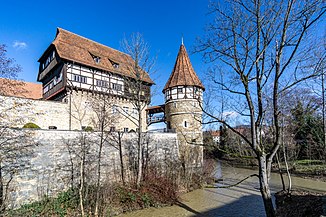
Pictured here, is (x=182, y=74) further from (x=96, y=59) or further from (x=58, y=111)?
(x=58, y=111)

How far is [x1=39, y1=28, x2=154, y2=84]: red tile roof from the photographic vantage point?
52.4 feet

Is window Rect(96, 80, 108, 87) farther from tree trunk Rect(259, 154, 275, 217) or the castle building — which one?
tree trunk Rect(259, 154, 275, 217)

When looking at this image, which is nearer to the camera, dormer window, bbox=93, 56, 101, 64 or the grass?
the grass

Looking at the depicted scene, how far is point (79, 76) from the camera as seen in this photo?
16156 mm

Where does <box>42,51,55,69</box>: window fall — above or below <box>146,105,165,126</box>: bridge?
above

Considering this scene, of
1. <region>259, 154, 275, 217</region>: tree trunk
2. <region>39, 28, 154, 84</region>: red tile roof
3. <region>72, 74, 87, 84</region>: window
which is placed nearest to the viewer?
<region>259, 154, 275, 217</region>: tree trunk

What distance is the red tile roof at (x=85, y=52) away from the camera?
629 inches

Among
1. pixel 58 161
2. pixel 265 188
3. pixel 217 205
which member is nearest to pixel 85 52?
pixel 58 161

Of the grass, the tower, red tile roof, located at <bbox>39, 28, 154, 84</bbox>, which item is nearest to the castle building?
red tile roof, located at <bbox>39, 28, 154, 84</bbox>

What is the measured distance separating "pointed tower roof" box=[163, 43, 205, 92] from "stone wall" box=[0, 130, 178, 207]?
282 inches

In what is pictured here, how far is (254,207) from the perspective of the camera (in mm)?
9180

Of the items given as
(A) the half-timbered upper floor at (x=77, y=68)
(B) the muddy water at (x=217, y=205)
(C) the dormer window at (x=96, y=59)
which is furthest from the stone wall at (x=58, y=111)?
(B) the muddy water at (x=217, y=205)

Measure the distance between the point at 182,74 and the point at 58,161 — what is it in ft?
41.1

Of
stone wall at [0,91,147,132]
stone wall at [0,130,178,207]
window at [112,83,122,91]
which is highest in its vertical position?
window at [112,83,122,91]
